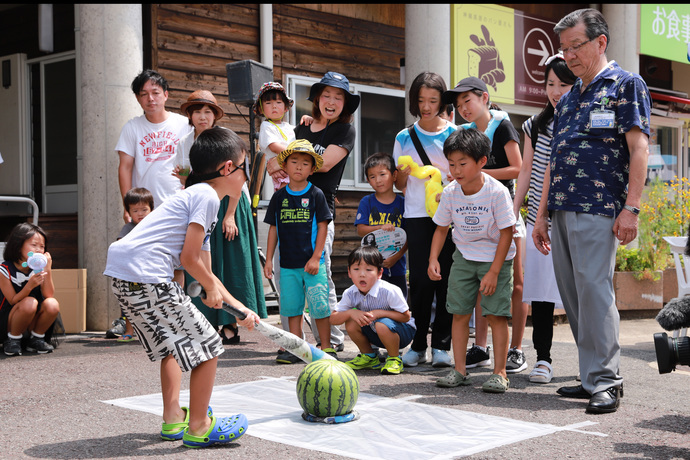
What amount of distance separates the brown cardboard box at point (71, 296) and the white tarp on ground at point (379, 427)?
3.28 meters

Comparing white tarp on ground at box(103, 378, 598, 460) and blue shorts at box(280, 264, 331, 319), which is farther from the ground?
blue shorts at box(280, 264, 331, 319)

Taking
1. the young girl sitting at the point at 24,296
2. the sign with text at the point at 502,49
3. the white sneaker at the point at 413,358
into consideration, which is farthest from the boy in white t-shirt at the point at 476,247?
the sign with text at the point at 502,49

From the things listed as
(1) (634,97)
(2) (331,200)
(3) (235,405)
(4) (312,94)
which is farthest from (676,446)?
(4) (312,94)

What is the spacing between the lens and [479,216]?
4762 millimetres

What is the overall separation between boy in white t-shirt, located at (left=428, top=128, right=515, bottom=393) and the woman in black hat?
3.73ft

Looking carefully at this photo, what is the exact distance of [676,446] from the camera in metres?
3.39

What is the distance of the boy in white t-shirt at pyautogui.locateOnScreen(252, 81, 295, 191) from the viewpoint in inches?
238

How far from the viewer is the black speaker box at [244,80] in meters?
8.49

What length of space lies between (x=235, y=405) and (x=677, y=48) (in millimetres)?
12728

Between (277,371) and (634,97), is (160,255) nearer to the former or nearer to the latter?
(277,371)

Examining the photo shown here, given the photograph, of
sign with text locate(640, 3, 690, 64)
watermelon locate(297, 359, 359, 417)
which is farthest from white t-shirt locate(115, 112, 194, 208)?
sign with text locate(640, 3, 690, 64)

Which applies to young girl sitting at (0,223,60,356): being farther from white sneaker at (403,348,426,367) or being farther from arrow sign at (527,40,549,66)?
arrow sign at (527,40,549,66)

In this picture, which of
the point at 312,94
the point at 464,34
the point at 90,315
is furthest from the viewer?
the point at 464,34

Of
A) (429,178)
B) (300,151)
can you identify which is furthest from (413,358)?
(300,151)
